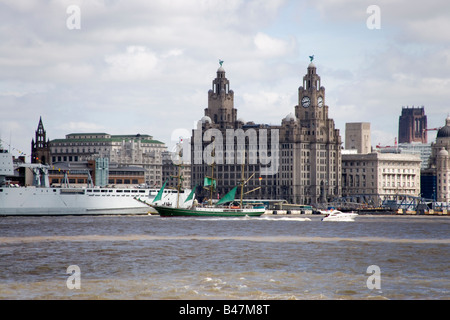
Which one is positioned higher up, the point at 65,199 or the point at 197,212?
the point at 65,199

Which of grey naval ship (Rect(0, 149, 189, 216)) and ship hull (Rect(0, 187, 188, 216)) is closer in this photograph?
grey naval ship (Rect(0, 149, 189, 216))

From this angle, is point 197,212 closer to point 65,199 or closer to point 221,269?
point 65,199

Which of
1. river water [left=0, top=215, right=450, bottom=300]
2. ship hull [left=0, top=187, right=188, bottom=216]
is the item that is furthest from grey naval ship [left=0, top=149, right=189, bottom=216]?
river water [left=0, top=215, right=450, bottom=300]

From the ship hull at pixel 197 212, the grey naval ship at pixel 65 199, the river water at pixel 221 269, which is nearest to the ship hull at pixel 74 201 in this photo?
the grey naval ship at pixel 65 199

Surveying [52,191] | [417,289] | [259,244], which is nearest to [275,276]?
[417,289]

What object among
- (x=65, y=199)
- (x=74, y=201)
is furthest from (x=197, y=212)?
(x=65, y=199)

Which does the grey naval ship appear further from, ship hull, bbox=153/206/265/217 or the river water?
the river water

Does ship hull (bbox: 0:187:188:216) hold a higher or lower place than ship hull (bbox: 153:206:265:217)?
higher

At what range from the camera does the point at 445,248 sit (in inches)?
3127

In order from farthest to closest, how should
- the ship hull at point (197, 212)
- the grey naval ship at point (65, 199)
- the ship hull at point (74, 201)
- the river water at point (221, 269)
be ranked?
the ship hull at point (74, 201)
the grey naval ship at point (65, 199)
the ship hull at point (197, 212)
the river water at point (221, 269)

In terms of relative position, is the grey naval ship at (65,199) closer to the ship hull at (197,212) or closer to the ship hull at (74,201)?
the ship hull at (74,201)

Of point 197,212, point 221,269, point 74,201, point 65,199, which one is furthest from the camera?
point 74,201

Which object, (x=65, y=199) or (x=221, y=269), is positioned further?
(x=65, y=199)

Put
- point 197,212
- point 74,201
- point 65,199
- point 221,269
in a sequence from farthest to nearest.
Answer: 1. point 74,201
2. point 65,199
3. point 197,212
4. point 221,269
